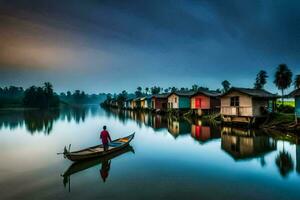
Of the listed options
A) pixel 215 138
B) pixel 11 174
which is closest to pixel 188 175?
pixel 11 174

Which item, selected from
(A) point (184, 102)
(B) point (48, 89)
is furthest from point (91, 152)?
(B) point (48, 89)

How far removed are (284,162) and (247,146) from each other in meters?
4.17

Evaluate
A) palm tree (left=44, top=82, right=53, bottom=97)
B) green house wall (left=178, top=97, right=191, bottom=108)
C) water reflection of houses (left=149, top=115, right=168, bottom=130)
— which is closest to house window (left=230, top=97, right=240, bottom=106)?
water reflection of houses (left=149, top=115, right=168, bottom=130)

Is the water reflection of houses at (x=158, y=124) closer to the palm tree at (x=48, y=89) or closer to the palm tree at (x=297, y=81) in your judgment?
the palm tree at (x=297, y=81)

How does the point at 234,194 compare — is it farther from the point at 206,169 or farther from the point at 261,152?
the point at 261,152

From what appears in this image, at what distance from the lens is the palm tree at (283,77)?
48000 millimetres

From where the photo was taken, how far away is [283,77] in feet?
158

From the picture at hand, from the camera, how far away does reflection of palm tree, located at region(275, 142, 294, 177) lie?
11508mm

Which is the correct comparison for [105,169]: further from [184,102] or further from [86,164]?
[184,102]

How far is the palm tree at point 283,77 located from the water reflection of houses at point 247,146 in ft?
112

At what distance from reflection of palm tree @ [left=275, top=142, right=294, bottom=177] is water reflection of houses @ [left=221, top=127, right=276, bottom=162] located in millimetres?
951

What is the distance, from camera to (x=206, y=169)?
479 inches

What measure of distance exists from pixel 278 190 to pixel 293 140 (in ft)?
38.2

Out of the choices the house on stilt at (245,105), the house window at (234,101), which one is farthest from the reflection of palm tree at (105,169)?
the house window at (234,101)
